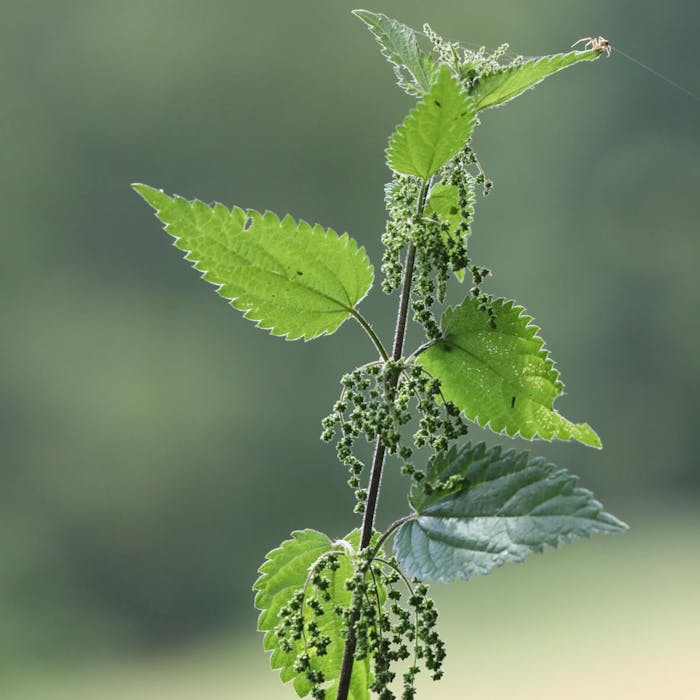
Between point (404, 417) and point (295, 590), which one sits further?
point (295, 590)

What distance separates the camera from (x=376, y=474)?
562mm

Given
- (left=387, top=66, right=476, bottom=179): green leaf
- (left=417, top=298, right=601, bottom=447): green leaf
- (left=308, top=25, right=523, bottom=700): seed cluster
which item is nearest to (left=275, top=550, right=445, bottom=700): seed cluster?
(left=308, top=25, right=523, bottom=700): seed cluster

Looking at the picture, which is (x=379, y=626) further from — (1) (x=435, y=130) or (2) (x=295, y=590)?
(1) (x=435, y=130)

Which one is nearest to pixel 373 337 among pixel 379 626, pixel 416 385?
pixel 416 385

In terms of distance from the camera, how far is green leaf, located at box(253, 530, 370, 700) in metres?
0.64

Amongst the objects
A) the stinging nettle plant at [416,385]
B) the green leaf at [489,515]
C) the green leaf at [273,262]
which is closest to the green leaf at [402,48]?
the stinging nettle plant at [416,385]

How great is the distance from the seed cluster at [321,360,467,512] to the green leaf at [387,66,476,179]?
0.41 ft

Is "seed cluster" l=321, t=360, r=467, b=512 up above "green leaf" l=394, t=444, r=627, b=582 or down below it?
above

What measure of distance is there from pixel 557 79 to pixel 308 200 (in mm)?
1542

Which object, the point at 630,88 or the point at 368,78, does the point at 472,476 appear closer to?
the point at 368,78

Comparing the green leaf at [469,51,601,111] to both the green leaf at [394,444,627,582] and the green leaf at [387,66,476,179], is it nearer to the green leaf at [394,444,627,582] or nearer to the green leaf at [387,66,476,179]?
the green leaf at [387,66,476,179]

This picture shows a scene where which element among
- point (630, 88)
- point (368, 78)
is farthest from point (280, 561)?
point (630, 88)

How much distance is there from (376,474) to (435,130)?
0.68 ft

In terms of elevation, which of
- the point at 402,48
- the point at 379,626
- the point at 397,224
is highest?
the point at 402,48
